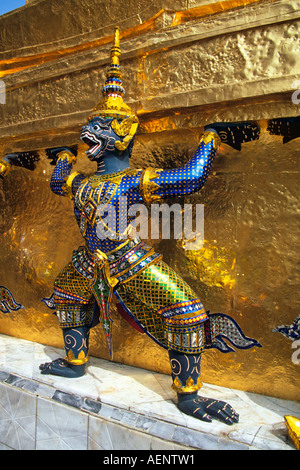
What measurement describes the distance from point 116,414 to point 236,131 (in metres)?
1.69

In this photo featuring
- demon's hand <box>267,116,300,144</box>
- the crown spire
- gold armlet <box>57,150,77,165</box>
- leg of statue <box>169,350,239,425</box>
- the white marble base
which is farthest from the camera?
gold armlet <box>57,150,77,165</box>

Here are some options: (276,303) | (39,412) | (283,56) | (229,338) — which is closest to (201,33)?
(283,56)

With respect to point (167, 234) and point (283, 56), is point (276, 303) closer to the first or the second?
point (167, 234)

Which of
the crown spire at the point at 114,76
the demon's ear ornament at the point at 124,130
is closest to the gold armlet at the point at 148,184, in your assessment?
the demon's ear ornament at the point at 124,130

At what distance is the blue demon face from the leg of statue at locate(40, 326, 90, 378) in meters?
1.13

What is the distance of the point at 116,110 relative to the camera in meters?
2.06

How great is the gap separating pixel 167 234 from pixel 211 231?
0.30m

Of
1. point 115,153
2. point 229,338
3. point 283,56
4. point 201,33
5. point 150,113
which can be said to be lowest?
point 229,338

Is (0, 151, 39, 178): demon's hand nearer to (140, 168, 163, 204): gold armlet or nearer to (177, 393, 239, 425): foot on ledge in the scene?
(140, 168, 163, 204): gold armlet

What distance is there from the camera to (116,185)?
2.02 m

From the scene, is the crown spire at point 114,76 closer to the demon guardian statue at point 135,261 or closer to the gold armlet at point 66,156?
the demon guardian statue at point 135,261

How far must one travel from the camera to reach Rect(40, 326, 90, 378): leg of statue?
233 centimetres

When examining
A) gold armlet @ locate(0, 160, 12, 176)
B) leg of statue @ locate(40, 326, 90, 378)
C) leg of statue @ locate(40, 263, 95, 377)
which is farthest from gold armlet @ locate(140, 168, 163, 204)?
gold armlet @ locate(0, 160, 12, 176)

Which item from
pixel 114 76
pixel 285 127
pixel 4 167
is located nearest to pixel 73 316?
pixel 4 167
